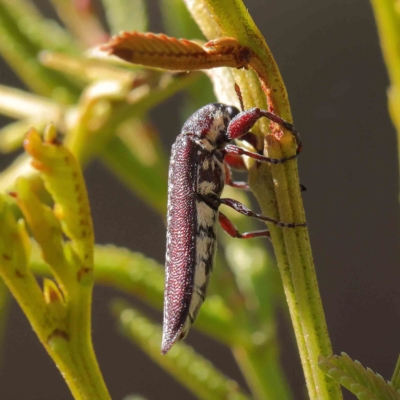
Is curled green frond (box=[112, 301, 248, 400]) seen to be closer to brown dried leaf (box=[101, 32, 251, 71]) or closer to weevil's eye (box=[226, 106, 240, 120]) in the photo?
weevil's eye (box=[226, 106, 240, 120])

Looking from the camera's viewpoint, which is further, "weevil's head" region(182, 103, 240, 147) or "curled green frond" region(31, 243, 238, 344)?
"weevil's head" region(182, 103, 240, 147)

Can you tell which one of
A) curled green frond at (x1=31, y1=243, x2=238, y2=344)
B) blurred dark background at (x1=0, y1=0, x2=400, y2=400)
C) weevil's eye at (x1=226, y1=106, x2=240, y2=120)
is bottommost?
blurred dark background at (x1=0, y1=0, x2=400, y2=400)

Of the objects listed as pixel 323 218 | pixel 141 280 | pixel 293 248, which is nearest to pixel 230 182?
pixel 141 280

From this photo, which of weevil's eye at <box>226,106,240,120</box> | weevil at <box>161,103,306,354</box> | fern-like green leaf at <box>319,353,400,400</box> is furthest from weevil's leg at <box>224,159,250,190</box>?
fern-like green leaf at <box>319,353,400,400</box>

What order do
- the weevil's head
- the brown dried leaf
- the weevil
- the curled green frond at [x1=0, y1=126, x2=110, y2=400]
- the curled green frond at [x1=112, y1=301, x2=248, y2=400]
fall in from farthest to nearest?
the weevil's head → the curled green frond at [x1=112, y1=301, x2=248, y2=400] → the weevil → the curled green frond at [x1=0, y1=126, x2=110, y2=400] → the brown dried leaf

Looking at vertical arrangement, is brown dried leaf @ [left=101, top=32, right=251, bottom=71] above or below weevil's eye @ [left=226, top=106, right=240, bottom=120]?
above

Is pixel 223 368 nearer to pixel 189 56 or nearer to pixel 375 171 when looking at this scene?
pixel 375 171

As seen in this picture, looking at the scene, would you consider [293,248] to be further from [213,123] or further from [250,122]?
[213,123]

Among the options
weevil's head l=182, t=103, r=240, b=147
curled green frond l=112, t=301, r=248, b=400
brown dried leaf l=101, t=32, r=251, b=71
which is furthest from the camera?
weevil's head l=182, t=103, r=240, b=147
